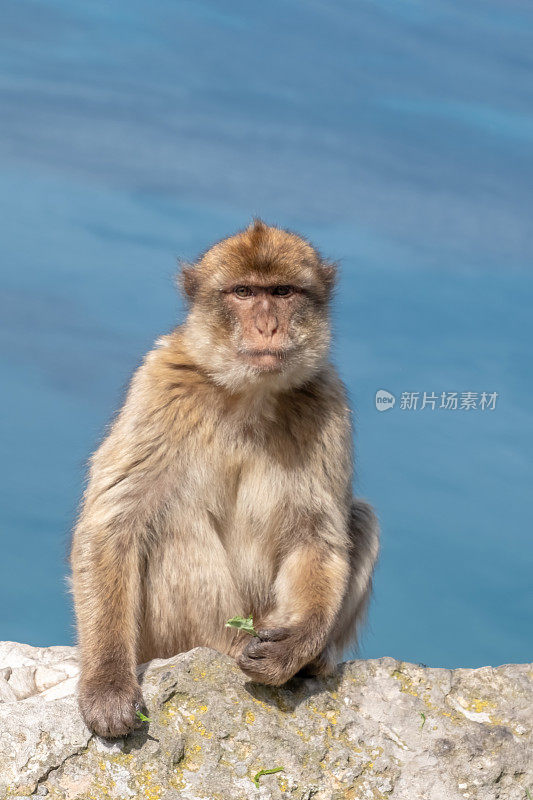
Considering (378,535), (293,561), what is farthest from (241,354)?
(378,535)

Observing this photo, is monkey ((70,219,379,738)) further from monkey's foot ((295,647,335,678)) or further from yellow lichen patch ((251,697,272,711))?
yellow lichen patch ((251,697,272,711))

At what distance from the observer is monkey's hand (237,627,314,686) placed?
176 inches

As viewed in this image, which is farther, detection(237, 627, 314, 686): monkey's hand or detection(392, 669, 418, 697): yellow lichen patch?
detection(392, 669, 418, 697): yellow lichen patch

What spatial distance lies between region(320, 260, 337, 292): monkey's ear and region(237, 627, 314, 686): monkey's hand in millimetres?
1778

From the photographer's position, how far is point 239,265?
4949 mm

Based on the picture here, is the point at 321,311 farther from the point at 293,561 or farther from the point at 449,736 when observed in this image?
the point at 449,736

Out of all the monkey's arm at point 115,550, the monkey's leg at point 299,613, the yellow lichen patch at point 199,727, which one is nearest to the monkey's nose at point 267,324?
the monkey's arm at point 115,550

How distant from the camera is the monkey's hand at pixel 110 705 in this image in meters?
4.18

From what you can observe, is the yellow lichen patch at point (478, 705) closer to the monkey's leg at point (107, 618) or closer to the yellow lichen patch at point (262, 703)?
the yellow lichen patch at point (262, 703)

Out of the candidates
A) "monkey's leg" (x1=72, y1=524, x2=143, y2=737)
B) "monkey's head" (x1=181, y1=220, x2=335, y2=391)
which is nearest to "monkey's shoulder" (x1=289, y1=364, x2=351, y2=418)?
"monkey's head" (x1=181, y1=220, x2=335, y2=391)

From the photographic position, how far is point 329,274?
5.39m

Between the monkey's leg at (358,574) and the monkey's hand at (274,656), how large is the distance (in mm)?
604

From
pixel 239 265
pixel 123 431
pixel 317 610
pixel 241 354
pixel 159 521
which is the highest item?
pixel 239 265

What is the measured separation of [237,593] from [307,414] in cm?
94
